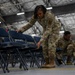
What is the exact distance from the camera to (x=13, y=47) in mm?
4047

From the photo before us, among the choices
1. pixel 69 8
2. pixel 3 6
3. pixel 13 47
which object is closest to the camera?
pixel 13 47

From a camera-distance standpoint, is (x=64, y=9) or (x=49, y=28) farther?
(x=64, y=9)

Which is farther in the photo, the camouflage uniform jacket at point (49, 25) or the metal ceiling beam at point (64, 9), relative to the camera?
the metal ceiling beam at point (64, 9)

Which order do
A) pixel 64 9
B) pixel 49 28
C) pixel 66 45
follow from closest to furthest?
1. pixel 49 28
2. pixel 66 45
3. pixel 64 9

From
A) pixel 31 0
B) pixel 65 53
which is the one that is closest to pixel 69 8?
pixel 31 0

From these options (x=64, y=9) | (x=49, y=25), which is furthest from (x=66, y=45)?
(x=64, y=9)

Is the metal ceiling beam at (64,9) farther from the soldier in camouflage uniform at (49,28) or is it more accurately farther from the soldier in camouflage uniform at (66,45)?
the soldier in camouflage uniform at (49,28)

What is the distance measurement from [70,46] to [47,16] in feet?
7.35

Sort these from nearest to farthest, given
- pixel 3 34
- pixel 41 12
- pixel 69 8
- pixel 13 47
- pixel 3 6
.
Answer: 1. pixel 13 47
2. pixel 41 12
3. pixel 3 34
4. pixel 69 8
5. pixel 3 6

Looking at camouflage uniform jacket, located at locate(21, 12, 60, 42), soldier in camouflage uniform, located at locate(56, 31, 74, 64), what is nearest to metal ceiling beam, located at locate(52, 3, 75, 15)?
soldier in camouflage uniform, located at locate(56, 31, 74, 64)

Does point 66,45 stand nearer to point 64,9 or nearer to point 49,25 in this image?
point 49,25

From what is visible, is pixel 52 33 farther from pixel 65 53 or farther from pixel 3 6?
pixel 3 6

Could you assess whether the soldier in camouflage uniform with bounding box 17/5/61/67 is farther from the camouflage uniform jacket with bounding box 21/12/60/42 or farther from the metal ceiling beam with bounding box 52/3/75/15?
the metal ceiling beam with bounding box 52/3/75/15

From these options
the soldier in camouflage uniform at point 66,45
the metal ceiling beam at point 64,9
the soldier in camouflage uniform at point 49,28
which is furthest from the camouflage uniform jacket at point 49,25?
the metal ceiling beam at point 64,9
